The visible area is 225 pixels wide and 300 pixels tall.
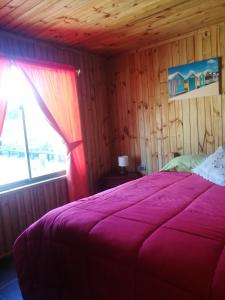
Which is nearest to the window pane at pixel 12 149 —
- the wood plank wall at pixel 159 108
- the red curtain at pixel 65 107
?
the red curtain at pixel 65 107

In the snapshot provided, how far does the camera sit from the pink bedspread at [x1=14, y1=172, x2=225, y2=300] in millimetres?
1104

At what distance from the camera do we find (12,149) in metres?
2.79

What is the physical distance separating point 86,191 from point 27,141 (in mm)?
1001

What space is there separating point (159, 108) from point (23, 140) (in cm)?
182

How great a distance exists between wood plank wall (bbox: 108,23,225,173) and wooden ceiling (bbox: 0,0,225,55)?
237 mm

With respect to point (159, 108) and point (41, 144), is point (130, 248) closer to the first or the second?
point (41, 144)

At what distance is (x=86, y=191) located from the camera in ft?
10.8

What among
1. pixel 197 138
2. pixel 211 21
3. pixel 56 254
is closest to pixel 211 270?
pixel 56 254

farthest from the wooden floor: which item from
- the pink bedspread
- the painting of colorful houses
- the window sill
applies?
the painting of colorful houses

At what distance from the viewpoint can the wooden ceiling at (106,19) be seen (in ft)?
7.07

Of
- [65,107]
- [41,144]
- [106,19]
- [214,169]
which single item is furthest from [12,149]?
[214,169]

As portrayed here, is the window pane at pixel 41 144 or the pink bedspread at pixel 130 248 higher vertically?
the window pane at pixel 41 144

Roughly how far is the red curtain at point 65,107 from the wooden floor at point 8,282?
3.30 ft

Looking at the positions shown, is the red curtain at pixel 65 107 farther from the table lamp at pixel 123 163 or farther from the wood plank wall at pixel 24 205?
the table lamp at pixel 123 163
